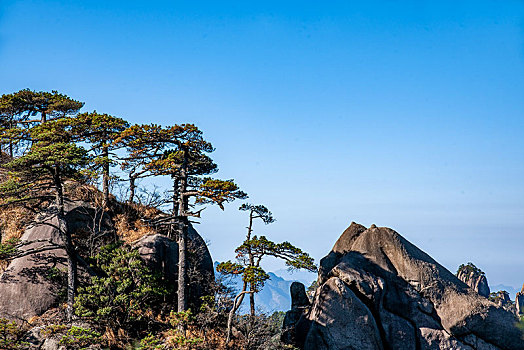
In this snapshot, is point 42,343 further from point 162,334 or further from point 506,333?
point 506,333

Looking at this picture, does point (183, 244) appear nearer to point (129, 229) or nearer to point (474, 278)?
point (129, 229)

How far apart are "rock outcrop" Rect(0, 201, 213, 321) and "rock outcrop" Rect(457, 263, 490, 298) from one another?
233ft

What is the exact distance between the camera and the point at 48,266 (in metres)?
20.5

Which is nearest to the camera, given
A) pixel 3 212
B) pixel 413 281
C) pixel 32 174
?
pixel 32 174

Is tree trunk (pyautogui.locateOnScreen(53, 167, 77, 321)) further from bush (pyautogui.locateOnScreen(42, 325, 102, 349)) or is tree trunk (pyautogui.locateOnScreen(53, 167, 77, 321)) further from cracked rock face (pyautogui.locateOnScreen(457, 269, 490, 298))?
cracked rock face (pyautogui.locateOnScreen(457, 269, 490, 298))

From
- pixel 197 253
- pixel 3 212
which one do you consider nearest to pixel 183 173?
pixel 197 253

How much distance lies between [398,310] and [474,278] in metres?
67.5

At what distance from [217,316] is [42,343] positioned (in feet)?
26.6

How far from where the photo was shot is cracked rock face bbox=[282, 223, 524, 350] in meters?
20.5

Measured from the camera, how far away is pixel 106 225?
2495 centimetres

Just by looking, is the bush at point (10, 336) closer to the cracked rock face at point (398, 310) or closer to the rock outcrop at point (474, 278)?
the cracked rock face at point (398, 310)

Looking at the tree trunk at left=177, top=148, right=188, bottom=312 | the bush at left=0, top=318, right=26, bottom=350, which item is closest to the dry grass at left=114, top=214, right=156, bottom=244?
the tree trunk at left=177, top=148, right=188, bottom=312

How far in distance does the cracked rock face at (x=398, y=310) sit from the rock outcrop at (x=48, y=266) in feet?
23.1

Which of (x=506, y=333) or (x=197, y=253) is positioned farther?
(x=197, y=253)
